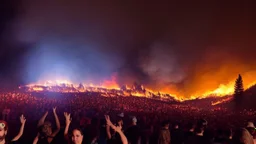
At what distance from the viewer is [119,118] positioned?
830 centimetres

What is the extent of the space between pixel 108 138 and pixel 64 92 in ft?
123

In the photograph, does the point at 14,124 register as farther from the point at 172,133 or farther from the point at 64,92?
the point at 64,92

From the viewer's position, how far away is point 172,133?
29.8 feet

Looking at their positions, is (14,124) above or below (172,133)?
above

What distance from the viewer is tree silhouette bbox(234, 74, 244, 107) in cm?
4055

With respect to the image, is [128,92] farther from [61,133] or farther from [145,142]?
[61,133]

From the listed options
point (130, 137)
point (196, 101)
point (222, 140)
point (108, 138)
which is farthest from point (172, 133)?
point (196, 101)

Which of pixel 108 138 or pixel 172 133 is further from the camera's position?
pixel 172 133

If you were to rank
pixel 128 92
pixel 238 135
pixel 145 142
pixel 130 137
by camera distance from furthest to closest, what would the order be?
pixel 128 92 → pixel 145 142 → pixel 130 137 → pixel 238 135

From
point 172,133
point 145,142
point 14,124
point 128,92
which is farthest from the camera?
point 128,92

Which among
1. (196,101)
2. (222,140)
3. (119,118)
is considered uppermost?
(196,101)

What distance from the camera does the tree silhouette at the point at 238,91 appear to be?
40.5m

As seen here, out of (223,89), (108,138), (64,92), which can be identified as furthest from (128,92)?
(108,138)

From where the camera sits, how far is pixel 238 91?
142 ft
